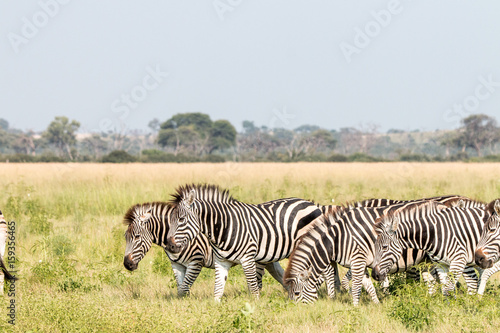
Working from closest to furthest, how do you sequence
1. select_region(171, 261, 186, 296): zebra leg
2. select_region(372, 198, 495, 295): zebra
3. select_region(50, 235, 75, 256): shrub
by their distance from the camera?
select_region(372, 198, 495, 295): zebra → select_region(171, 261, 186, 296): zebra leg → select_region(50, 235, 75, 256): shrub

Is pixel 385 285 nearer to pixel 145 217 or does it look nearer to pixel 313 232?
pixel 313 232

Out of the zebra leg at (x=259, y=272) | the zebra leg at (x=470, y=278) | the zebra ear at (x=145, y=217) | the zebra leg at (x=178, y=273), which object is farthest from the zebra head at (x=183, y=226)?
the zebra leg at (x=470, y=278)

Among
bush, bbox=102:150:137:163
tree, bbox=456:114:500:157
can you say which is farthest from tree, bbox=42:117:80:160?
tree, bbox=456:114:500:157

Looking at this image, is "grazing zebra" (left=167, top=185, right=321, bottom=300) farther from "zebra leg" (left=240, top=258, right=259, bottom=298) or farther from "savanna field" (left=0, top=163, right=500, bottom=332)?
"savanna field" (left=0, top=163, right=500, bottom=332)

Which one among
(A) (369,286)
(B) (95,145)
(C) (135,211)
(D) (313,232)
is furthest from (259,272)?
(B) (95,145)

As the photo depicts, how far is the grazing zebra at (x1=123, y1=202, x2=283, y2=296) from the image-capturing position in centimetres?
709

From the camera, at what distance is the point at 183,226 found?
6.68 m

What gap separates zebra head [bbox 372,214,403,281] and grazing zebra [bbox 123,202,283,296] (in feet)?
7.20

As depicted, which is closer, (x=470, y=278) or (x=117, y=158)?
(x=470, y=278)

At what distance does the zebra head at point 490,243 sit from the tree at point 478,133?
235ft

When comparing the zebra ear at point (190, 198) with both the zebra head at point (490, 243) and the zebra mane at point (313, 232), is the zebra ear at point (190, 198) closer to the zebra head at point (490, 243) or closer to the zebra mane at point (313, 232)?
the zebra mane at point (313, 232)

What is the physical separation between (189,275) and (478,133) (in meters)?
74.9

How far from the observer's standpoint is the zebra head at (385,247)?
6359mm

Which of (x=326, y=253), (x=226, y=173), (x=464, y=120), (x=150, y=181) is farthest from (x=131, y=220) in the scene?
(x=464, y=120)
